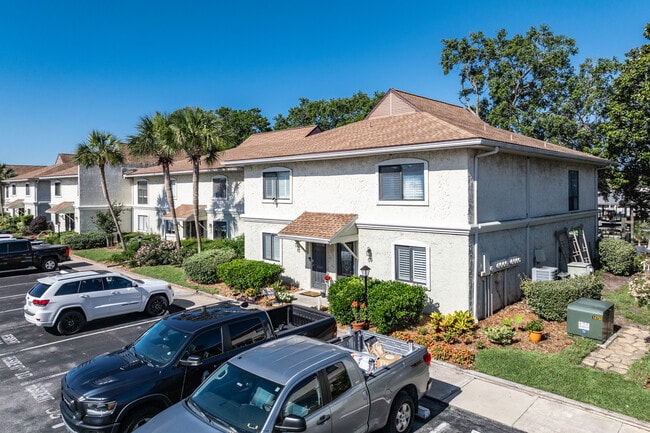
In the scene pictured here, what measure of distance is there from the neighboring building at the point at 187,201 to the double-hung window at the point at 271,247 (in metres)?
6.34

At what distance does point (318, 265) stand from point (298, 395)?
12.0 metres

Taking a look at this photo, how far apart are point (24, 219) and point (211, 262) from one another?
34.2 m

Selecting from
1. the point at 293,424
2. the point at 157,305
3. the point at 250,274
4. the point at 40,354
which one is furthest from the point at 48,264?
the point at 293,424

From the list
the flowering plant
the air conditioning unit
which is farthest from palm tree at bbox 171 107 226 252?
the air conditioning unit

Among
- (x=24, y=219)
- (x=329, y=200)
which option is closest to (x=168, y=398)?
(x=329, y=200)

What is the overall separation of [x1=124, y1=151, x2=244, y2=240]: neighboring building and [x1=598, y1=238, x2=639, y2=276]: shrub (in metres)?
20.0

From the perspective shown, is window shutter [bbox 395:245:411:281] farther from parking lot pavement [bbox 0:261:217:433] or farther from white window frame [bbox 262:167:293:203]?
parking lot pavement [bbox 0:261:217:433]

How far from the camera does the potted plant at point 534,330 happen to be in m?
11.6

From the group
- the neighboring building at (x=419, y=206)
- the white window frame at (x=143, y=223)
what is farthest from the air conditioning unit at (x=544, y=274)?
the white window frame at (x=143, y=223)

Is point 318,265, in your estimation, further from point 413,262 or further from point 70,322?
point 70,322

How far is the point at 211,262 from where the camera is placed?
65.4 feet

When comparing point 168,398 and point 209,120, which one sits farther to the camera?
point 209,120

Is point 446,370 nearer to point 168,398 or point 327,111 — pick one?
point 168,398

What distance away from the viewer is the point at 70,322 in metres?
12.9
